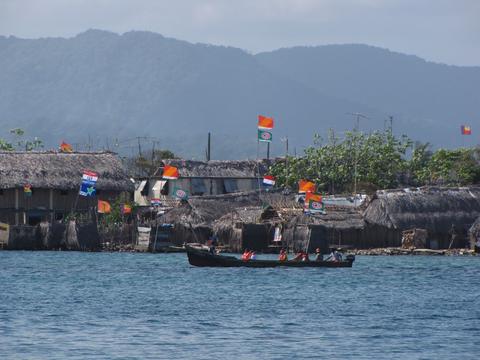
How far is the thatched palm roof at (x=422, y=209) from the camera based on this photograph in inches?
2589

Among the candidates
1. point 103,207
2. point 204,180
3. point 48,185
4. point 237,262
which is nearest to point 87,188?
point 103,207

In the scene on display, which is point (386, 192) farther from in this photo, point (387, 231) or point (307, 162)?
point (307, 162)

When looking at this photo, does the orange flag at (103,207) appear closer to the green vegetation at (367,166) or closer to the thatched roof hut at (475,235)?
the green vegetation at (367,166)

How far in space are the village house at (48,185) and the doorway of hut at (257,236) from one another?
40.5 ft

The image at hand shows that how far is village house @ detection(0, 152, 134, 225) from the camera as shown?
7306 cm

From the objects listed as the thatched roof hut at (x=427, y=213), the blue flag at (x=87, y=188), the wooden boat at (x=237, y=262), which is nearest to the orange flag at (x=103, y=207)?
the blue flag at (x=87, y=188)

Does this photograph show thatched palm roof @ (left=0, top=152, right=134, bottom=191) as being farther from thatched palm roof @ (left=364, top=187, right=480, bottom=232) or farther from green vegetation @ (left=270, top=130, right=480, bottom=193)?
thatched palm roof @ (left=364, top=187, right=480, bottom=232)

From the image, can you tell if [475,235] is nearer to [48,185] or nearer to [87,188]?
[87,188]

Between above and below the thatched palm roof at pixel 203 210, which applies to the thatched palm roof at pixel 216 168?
above

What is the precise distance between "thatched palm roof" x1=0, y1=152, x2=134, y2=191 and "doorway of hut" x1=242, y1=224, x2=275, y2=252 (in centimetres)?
1236

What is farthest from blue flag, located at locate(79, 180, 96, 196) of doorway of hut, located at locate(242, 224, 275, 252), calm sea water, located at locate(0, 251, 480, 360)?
calm sea water, located at locate(0, 251, 480, 360)

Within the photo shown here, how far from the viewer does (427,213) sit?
217 ft

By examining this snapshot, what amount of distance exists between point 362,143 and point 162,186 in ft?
49.2

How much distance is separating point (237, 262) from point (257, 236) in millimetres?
16196
